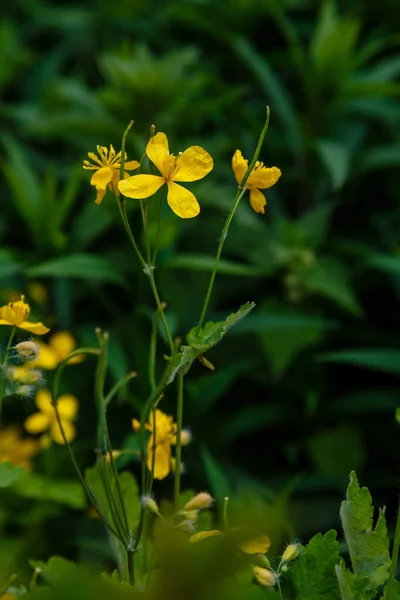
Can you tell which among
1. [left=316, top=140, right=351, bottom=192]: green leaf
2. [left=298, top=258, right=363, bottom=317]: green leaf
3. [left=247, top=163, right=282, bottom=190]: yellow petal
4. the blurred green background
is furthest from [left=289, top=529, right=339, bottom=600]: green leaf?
[left=316, top=140, right=351, bottom=192]: green leaf

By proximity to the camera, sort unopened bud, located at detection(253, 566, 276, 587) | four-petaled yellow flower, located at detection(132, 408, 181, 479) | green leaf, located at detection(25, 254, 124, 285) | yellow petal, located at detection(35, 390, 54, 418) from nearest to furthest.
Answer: unopened bud, located at detection(253, 566, 276, 587)
four-petaled yellow flower, located at detection(132, 408, 181, 479)
yellow petal, located at detection(35, 390, 54, 418)
green leaf, located at detection(25, 254, 124, 285)

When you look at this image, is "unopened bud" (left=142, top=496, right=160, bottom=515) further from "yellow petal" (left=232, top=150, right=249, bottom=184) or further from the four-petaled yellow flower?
"yellow petal" (left=232, top=150, right=249, bottom=184)

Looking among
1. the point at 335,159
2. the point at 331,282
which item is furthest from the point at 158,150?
the point at 335,159

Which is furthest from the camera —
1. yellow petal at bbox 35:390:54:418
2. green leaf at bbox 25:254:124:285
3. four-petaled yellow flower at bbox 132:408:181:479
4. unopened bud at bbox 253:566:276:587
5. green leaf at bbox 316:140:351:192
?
green leaf at bbox 316:140:351:192

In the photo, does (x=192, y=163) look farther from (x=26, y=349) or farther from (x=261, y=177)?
(x=26, y=349)

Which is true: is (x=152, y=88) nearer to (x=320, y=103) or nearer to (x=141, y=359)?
(x=320, y=103)
